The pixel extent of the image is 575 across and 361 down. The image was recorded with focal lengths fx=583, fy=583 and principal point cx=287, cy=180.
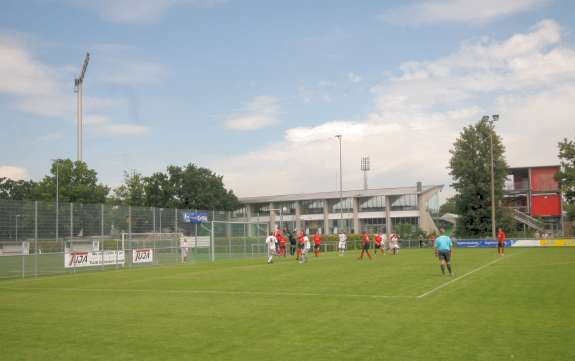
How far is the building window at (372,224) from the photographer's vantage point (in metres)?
89.6

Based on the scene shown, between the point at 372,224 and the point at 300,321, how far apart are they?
80673 millimetres

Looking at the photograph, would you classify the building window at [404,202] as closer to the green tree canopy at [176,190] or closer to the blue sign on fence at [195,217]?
the green tree canopy at [176,190]

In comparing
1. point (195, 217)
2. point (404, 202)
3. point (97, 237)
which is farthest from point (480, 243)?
point (97, 237)

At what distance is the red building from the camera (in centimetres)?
7881

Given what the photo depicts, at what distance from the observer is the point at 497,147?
75.1m

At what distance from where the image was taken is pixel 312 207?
9644 cm

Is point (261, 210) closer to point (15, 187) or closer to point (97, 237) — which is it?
point (15, 187)

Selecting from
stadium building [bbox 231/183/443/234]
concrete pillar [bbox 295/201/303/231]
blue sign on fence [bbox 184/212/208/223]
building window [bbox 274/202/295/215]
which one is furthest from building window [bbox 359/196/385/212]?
blue sign on fence [bbox 184/212/208/223]

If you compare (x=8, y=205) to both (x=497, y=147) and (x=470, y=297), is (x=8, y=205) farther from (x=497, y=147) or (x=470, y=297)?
(x=497, y=147)

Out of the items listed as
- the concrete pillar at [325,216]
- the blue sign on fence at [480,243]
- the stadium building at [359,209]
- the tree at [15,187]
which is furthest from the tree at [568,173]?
the tree at [15,187]

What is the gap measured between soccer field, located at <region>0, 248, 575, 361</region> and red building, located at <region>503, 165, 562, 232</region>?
64083 millimetres

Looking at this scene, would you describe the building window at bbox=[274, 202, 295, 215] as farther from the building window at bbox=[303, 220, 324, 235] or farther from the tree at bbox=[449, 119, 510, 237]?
the tree at bbox=[449, 119, 510, 237]

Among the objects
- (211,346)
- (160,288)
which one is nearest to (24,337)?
(211,346)

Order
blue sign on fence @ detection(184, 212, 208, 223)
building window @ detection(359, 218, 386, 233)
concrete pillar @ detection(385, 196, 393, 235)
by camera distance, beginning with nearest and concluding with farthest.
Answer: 1. blue sign on fence @ detection(184, 212, 208, 223)
2. concrete pillar @ detection(385, 196, 393, 235)
3. building window @ detection(359, 218, 386, 233)
